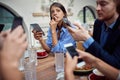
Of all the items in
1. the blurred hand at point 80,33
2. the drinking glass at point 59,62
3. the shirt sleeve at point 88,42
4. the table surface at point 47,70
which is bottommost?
the table surface at point 47,70

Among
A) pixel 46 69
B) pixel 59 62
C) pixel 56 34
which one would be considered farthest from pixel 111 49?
pixel 56 34

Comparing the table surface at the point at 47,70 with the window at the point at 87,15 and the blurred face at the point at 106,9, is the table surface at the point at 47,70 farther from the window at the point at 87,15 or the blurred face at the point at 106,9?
the window at the point at 87,15

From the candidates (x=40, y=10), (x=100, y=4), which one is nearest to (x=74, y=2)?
(x=40, y=10)

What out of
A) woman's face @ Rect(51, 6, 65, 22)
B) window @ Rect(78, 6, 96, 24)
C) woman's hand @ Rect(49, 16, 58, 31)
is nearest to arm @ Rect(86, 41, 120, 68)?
woman's hand @ Rect(49, 16, 58, 31)

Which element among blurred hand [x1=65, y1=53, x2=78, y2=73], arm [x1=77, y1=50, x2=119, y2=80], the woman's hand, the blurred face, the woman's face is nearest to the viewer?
blurred hand [x1=65, y1=53, x2=78, y2=73]

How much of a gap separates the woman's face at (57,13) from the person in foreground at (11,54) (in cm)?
152

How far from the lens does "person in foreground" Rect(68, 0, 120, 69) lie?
1.16 m

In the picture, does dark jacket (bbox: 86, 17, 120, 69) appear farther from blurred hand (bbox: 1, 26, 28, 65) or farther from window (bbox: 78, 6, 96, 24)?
window (bbox: 78, 6, 96, 24)

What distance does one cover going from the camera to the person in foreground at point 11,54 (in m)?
0.52

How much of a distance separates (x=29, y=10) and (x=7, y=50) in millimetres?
3270

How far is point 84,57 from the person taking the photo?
3.48ft

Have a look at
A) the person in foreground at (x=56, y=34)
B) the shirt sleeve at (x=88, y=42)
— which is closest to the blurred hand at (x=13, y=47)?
the shirt sleeve at (x=88, y=42)

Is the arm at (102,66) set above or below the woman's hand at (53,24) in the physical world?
below

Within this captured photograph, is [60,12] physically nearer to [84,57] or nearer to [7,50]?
[84,57]
